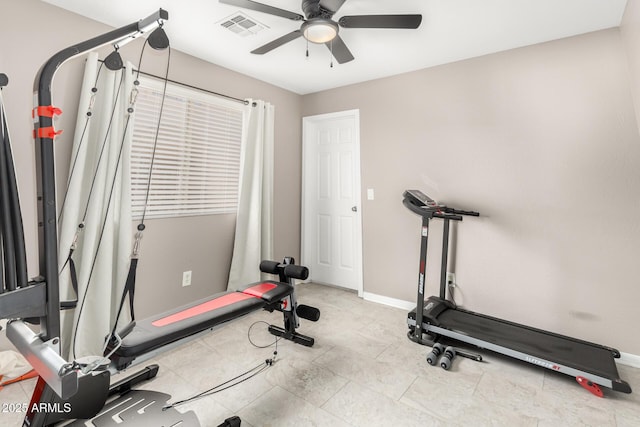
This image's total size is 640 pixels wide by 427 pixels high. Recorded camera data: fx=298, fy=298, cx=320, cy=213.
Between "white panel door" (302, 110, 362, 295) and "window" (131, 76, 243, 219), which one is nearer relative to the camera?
"window" (131, 76, 243, 219)

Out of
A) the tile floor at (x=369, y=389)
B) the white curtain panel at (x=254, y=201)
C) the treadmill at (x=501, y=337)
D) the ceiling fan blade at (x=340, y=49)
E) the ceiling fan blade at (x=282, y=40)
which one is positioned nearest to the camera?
the tile floor at (x=369, y=389)

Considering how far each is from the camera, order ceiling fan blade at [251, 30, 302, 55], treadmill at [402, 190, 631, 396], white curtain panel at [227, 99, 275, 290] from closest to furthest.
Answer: treadmill at [402, 190, 631, 396], ceiling fan blade at [251, 30, 302, 55], white curtain panel at [227, 99, 275, 290]

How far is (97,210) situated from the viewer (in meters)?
2.06

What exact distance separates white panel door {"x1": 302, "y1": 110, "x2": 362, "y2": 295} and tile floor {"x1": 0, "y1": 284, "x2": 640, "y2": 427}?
4.08 feet

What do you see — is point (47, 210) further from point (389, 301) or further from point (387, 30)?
point (389, 301)

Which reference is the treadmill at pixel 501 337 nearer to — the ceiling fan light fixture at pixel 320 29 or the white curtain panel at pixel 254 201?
the ceiling fan light fixture at pixel 320 29

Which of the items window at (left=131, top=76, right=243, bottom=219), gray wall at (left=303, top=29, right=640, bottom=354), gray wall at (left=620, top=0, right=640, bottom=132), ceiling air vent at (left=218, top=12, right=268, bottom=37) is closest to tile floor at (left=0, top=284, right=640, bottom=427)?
gray wall at (left=303, top=29, right=640, bottom=354)

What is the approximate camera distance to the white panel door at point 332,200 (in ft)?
11.4

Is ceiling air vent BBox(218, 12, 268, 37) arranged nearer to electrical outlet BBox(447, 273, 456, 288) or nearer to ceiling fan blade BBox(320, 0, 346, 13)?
ceiling fan blade BBox(320, 0, 346, 13)

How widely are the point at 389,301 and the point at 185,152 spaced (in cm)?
251

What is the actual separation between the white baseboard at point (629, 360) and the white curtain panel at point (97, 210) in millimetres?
3671

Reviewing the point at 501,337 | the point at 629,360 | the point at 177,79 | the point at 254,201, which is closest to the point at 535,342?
the point at 501,337

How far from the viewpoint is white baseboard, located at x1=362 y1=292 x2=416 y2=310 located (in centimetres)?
304

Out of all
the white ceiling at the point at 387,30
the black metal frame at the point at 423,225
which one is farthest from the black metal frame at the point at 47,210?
the black metal frame at the point at 423,225
